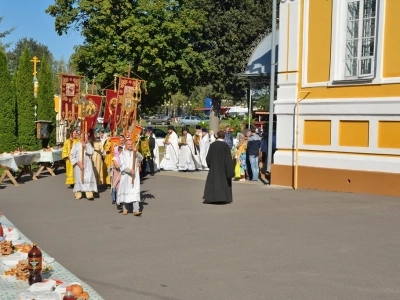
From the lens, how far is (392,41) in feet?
46.2

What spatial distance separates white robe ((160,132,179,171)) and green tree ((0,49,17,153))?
241 inches

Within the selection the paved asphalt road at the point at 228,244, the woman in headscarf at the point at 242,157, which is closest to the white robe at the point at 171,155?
the woman in headscarf at the point at 242,157

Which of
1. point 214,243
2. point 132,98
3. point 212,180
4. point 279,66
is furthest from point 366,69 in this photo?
point 214,243

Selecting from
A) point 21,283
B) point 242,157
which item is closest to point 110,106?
point 242,157

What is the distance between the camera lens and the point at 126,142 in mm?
12141

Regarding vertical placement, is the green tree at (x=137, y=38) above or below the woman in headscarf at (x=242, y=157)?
above

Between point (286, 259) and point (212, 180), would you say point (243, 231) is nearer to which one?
point (286, 259)

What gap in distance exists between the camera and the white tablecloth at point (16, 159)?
57.4ft

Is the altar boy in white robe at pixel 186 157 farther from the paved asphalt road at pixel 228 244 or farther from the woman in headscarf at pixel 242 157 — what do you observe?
the paved asphalt road at pixel 228 244

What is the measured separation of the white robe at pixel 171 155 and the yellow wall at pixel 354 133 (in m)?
9.41

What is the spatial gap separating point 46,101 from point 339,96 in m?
14.1

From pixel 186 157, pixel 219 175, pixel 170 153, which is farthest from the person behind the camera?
pixel 170 153

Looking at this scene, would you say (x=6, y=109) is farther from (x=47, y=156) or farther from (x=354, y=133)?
(x=354, y=133)

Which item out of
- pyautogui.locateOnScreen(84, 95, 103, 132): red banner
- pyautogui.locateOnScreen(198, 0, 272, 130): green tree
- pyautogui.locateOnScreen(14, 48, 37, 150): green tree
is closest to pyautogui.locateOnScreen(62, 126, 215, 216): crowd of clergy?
pyautogui.locateOnScreen(84, 95, 103, 132): red banner
